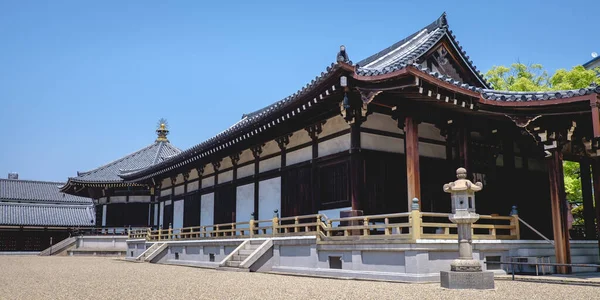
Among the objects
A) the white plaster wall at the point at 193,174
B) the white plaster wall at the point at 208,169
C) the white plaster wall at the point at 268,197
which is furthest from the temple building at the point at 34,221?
the white plaster wall at the point at 268,197

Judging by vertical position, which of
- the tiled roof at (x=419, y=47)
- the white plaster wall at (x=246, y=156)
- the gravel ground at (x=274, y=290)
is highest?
the tiled roof at (x=419, y=47)

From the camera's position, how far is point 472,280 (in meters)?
10.9

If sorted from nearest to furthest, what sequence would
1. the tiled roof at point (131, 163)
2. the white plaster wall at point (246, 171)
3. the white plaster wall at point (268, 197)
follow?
the white plaster wall at point (268, 197)
the white plaster wall at point (246, 171)
the tiled roof at point (131, 163)

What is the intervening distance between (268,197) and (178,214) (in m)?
11.7

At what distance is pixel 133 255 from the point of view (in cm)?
3225

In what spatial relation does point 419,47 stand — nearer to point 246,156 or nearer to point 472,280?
point 246,156

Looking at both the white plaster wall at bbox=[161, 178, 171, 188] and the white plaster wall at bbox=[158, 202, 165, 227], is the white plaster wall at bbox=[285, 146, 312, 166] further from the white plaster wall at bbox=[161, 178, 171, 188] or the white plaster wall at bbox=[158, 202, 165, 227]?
the white plaster wall at bbox=[158, 202, 165, 227]

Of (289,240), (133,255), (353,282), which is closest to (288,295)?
(353,282)

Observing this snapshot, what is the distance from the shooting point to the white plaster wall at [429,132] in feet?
57.7

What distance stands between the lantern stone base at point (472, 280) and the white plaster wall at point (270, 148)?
11.0m

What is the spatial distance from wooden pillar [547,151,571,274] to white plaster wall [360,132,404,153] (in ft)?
15.9

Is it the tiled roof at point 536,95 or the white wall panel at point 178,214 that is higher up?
the tiled roof at point 536,95

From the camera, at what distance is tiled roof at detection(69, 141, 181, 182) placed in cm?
4138

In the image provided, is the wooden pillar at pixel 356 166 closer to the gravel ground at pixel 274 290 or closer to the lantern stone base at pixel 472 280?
the gravel ground at pixel 274 290
